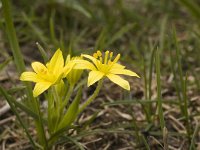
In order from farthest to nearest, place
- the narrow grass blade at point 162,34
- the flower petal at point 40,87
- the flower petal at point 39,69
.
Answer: the narrow grass blade at point 162,34 → the flower petal at point 39,69 → the flower petal at point 40,87

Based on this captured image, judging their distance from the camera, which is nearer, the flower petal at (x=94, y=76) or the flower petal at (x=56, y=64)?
the flower petal at (x=94, y=76)

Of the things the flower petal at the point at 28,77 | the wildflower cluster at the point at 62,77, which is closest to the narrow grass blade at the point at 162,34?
the wildflower cluster at the point at 62,77

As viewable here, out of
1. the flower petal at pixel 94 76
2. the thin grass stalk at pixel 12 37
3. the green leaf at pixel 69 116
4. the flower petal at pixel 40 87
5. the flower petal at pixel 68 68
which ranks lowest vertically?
the green leaf at pixel 69 116

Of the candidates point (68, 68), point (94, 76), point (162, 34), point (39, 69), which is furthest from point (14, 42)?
point (162, 34)

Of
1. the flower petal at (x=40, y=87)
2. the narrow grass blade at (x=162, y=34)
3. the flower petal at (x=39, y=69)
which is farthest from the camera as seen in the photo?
the narrow grass blade at (x=162, y=34)

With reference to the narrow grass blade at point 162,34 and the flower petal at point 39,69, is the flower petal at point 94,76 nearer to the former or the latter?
the flower petal at point 39,69

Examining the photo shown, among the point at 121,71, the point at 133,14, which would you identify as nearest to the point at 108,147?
the point at 121,71

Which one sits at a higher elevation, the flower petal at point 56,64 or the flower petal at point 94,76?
the flower petal at point 56,64

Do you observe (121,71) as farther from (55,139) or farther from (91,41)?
(91,41)
